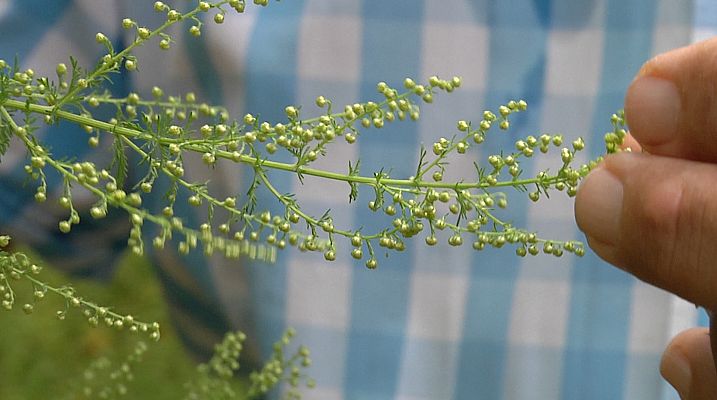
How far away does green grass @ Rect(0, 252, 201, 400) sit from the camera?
0.87 m

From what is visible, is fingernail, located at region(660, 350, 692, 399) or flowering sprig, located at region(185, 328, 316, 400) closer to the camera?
fingernail, located at region(660, 350, 692, 399)

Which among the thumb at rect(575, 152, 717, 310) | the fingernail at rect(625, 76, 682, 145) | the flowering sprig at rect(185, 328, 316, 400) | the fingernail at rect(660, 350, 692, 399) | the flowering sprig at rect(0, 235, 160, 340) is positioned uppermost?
the fingernail at rect(625, 76, 682, 145)

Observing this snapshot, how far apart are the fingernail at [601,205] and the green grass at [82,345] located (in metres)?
0.61

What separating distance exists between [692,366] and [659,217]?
199 mm

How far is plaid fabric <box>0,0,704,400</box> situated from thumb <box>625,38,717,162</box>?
493 millimetres

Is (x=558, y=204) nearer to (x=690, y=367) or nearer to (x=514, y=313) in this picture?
(x=514, y=313)

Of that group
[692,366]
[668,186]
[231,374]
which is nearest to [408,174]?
[231,374]

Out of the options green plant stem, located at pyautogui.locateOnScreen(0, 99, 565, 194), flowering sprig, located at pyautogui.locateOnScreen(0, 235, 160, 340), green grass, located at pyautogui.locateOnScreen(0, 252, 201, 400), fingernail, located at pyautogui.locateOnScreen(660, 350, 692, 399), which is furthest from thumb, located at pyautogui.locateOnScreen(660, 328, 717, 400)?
green grass, located at pyautogui.locateOnScreen(0, 252, 201, 400)

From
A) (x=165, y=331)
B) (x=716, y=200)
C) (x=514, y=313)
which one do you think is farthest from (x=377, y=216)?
(x=716, y=200)

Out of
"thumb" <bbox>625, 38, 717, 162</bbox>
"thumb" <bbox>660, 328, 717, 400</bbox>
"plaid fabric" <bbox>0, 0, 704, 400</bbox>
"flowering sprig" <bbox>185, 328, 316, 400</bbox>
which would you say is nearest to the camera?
"thumb" <bbox>625, 38, 717, 162</bbox>

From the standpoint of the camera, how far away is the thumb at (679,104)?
34 cm

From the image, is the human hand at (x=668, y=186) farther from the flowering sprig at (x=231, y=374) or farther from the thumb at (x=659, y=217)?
the flowering sprig at (x=231, y=374)

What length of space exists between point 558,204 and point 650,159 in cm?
52

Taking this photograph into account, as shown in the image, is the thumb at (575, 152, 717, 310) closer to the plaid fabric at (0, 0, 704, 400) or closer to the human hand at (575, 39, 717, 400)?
the human hand at (575, 39, 717, 400)
